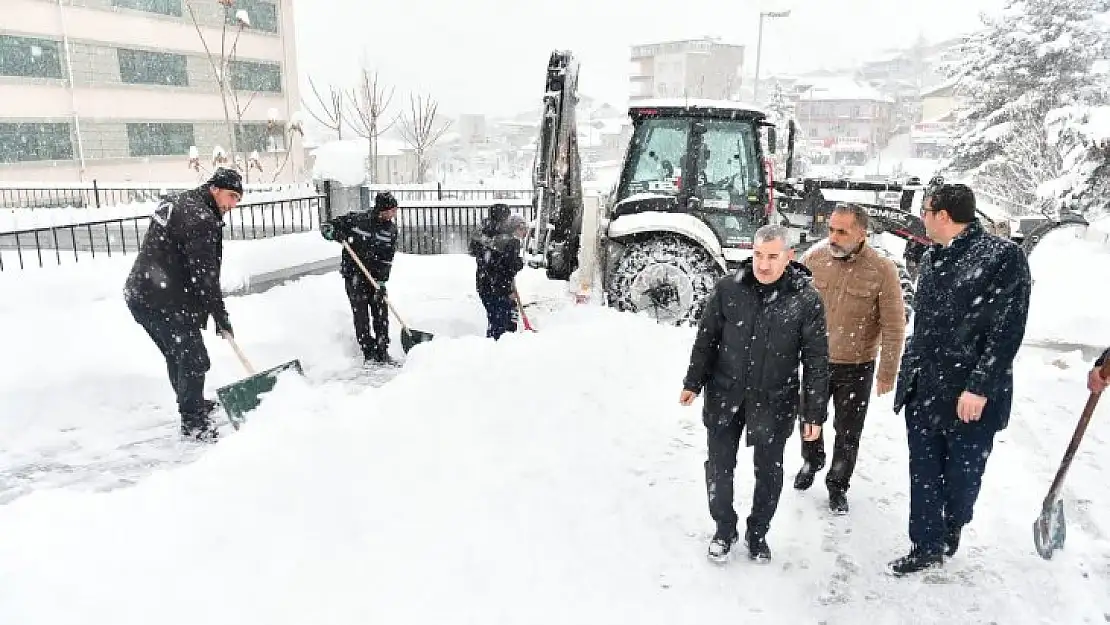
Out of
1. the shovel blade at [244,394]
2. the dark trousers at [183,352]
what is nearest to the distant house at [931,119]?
the shovel blade at [244,394]

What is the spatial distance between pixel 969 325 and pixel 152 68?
3357 centimetres

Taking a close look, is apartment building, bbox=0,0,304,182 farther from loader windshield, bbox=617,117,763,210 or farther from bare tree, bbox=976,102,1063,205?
bare tree, bbox=976,102,1063,205

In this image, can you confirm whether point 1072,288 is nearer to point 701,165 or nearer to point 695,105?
point 701,165

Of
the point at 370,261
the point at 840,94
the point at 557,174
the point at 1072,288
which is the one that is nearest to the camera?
the point at 370,261

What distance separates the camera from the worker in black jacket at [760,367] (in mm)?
3066

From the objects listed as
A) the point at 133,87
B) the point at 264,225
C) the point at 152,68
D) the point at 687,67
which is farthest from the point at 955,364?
the point at 687,67

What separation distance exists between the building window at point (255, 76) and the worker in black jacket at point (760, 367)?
33.2 metres

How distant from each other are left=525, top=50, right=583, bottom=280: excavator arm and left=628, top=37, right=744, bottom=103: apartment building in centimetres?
6926

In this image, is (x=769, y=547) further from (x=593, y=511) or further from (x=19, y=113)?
(x=19, y=113)

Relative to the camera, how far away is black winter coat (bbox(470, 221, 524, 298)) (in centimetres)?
677

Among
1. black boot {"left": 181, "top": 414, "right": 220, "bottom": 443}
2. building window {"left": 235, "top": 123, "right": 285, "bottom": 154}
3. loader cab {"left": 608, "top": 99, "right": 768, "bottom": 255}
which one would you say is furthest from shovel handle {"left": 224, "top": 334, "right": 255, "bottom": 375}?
building window {"left": 235, "top": 123, "right": 285, "bottom": 154}

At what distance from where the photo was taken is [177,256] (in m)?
4.71

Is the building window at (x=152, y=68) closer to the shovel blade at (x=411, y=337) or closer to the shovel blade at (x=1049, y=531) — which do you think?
the shovel blade at (x=411, y=337)

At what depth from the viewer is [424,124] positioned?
90.2 feet
